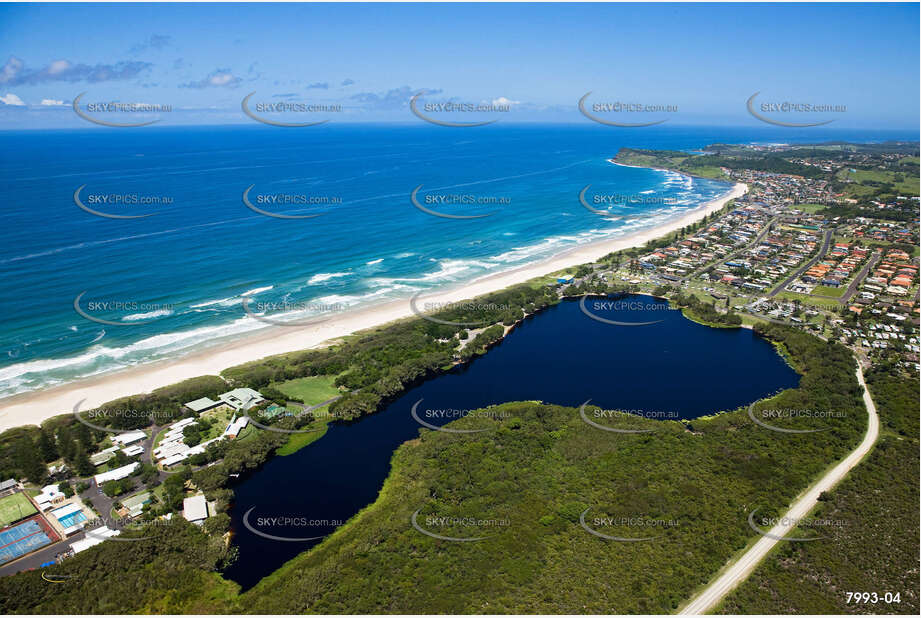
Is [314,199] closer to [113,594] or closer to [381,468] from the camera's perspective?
[381,468]

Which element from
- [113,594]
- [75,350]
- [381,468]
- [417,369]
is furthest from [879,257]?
[75,350]

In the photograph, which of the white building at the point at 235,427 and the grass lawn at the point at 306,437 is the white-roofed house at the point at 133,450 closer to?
the white building at the point at 235,427

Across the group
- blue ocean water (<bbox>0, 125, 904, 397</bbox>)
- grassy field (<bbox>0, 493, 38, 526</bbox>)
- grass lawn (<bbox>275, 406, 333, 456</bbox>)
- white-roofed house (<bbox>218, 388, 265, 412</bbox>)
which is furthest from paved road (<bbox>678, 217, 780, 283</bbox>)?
grassy field (<bbox>0, 493, 38, 526</bbox>)

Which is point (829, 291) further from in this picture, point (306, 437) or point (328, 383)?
point (306, 437)

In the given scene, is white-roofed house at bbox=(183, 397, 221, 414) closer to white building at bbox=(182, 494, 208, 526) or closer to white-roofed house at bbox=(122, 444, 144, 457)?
white-roofed house at bbox=(122, 444, 144, 457)

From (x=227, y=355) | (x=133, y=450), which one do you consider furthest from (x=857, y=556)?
(x=227, y=355)

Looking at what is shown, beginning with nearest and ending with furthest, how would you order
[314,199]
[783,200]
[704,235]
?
[704,235] → [314,199] → [783,200]

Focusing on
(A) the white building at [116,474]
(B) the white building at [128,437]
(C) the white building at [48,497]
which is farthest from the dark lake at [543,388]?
(C) the white building at [48,497]
